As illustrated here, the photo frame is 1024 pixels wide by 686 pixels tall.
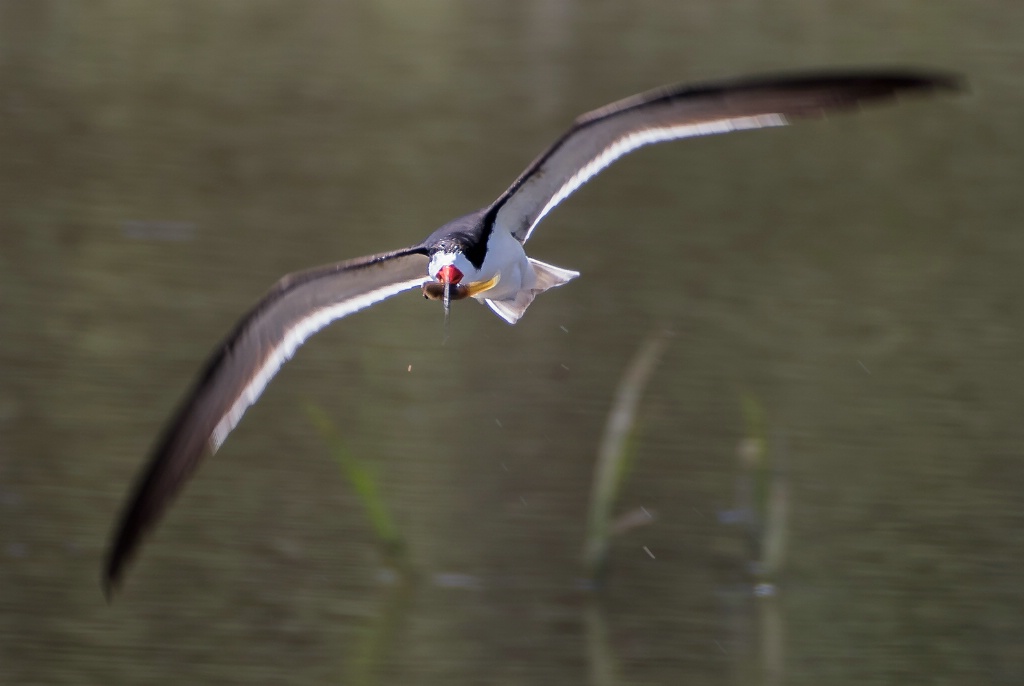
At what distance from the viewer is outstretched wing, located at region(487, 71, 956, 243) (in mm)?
5723

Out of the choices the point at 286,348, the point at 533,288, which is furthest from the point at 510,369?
the point at 286,348

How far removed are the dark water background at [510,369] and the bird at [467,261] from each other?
147cm

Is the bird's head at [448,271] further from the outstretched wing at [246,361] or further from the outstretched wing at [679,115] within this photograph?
the outstretched wing at [679,115]

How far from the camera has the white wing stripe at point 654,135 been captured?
19.4 feet

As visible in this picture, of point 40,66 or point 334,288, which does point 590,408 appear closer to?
point 334,288

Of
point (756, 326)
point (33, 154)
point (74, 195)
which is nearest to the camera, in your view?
point (756, 326)

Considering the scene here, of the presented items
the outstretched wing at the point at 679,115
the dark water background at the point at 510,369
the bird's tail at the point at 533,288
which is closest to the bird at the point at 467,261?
the outstretched wing at the point at 679,115

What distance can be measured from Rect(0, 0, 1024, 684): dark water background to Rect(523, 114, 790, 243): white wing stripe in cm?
222

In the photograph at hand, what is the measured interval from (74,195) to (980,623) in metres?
8.82

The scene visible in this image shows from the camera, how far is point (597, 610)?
781 centimetres

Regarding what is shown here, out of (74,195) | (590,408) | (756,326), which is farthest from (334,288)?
(74,195)

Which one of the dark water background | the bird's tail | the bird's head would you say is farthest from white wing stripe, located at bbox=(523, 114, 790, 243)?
the dark water background

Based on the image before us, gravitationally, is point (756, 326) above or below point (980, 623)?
above

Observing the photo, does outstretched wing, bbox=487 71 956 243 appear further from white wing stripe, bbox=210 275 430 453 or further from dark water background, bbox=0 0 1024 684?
dark water background, bbox=0 0 1024 684
